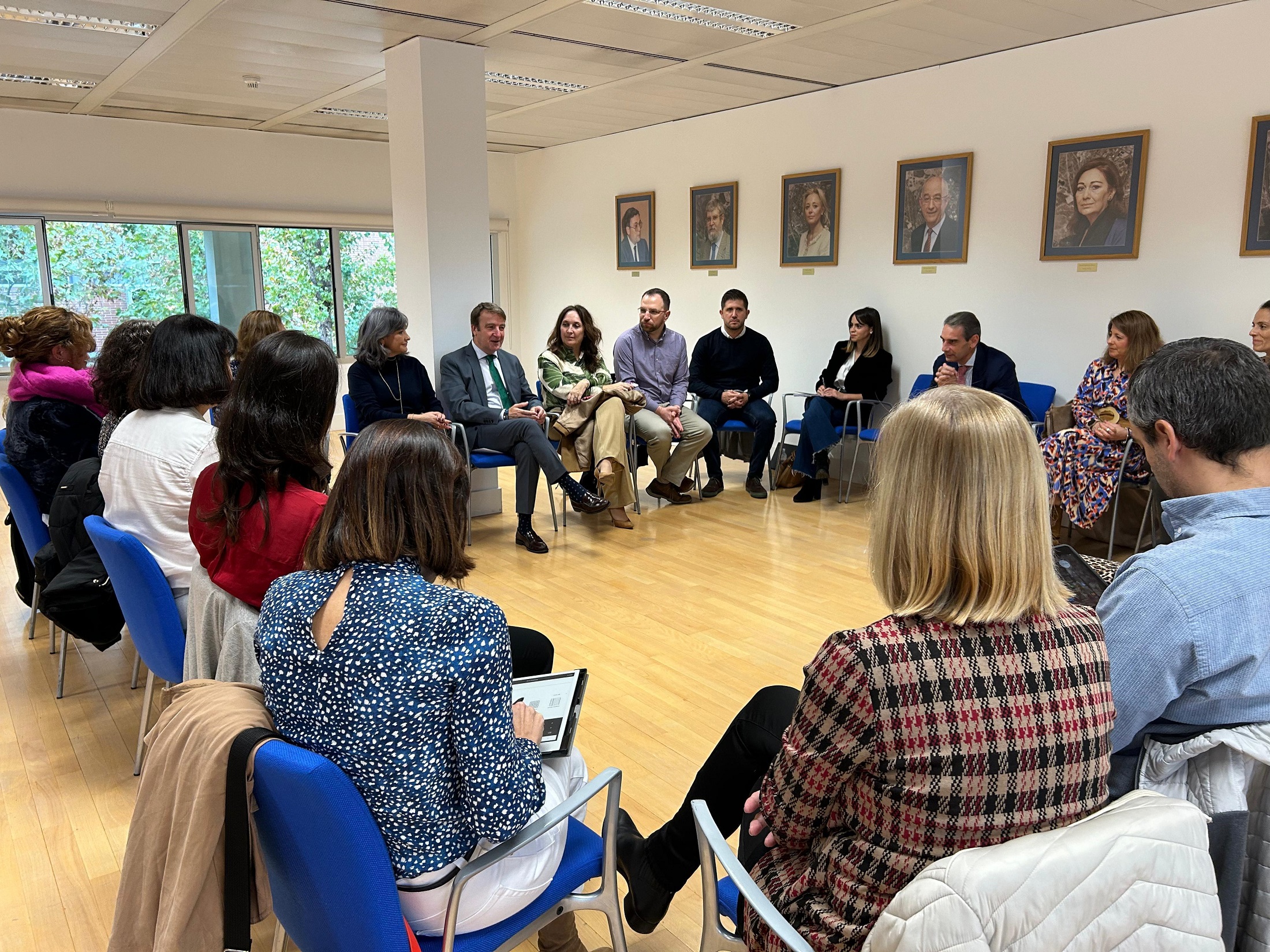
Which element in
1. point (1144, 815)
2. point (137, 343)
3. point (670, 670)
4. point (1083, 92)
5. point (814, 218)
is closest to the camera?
point (1144, 815)

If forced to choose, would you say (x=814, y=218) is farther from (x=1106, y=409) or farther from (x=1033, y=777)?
(x=1033, y=777)

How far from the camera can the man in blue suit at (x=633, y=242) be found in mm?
8938

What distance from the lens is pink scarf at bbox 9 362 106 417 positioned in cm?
358

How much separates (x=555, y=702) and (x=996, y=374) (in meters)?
4.69

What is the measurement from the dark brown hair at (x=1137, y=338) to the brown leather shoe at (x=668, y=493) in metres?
2.82

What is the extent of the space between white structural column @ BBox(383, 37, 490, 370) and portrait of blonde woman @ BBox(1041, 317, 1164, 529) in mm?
3649

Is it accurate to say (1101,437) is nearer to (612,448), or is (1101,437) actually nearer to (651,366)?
(612,448)

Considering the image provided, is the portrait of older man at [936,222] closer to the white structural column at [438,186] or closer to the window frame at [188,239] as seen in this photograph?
the white structural column at [438,186]

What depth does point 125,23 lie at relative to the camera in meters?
5.27

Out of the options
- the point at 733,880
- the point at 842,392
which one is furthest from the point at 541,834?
the point at 842,392

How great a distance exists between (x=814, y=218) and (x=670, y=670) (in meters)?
4.78

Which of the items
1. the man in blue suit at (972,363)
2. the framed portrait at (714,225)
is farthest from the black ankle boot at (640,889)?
the framed portrait at (714,225)

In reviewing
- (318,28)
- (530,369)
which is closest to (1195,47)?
(318,28)

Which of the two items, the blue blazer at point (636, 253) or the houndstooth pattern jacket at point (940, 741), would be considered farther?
the blue blazer at point (636, 253)
